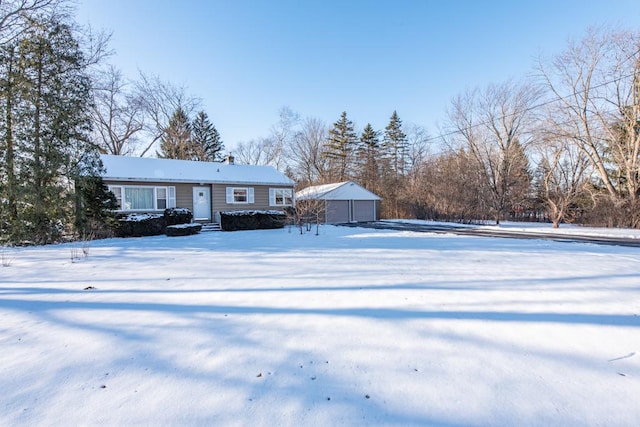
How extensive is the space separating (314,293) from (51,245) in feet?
35.5

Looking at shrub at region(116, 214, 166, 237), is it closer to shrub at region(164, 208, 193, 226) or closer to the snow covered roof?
shrub at region(164, 208, 193, 226)

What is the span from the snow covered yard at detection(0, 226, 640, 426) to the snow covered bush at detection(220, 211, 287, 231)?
9.83m

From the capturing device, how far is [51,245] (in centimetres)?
1013

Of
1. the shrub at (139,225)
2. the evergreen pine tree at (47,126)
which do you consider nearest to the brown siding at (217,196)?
the shrub at (139,225)

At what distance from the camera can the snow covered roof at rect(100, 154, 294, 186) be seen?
15.1 meters

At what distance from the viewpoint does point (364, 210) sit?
2506cm

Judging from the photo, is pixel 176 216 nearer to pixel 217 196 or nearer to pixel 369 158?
pixel 217 196

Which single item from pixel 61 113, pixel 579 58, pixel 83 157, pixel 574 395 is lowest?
pixel 574 395

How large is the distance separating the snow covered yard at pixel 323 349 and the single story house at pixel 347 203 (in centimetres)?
1802

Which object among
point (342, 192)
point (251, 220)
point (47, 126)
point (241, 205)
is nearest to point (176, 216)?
point (251, 220)

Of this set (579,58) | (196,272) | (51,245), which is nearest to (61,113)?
(51,245)

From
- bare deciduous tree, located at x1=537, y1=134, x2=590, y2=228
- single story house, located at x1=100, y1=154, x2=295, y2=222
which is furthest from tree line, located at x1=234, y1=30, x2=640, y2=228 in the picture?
single story house, located at x1=100, y1=154, x2=295, y2=222

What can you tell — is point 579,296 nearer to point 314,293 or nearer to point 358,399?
point 314,293

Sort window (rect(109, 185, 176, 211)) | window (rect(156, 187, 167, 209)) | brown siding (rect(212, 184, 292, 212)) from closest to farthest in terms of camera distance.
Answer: window (rect(109, 185, 176, 211)) → window (rect(156, 187, 167, 209)) → brown siding (rect(212, 184, 292, 212))
